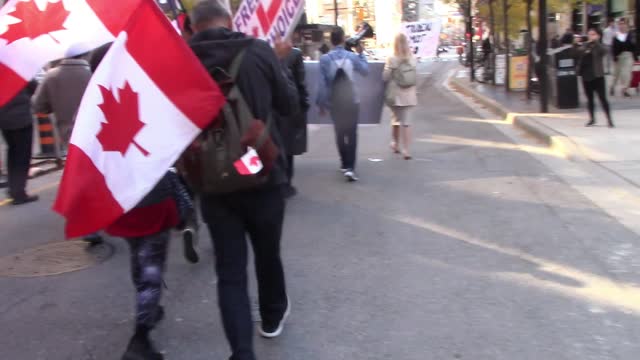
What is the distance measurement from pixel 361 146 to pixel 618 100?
7145 millimetres

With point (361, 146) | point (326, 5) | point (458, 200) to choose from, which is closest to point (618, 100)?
point (361, 146)

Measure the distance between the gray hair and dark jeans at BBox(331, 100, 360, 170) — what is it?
5197 mm

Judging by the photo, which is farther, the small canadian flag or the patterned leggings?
the patterned leggings

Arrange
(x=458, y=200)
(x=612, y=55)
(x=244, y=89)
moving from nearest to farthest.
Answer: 1. (x=244, y=89)
2. (x=458, y=200)
3. (x=612, y=55)

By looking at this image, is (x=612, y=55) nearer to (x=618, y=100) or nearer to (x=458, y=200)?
(x=618, y=100)

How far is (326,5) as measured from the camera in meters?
85.2

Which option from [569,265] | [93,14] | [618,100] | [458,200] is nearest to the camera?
[93,14]

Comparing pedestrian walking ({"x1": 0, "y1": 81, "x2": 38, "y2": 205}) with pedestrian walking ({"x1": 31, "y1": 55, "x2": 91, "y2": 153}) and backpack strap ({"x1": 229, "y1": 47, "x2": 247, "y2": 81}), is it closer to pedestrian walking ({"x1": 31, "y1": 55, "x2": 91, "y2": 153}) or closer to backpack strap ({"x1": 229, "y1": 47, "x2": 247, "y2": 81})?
pedestrian walking ({"x1": 31, "y1": 55, "x2": 91, "y2": 153})

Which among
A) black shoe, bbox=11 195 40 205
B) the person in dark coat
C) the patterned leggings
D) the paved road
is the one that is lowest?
the paved road

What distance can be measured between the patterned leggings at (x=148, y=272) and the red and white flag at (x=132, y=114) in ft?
2.53

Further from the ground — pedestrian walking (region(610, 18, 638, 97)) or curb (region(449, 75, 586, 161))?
pedestrian walking (region(610, 18, 638, 97))

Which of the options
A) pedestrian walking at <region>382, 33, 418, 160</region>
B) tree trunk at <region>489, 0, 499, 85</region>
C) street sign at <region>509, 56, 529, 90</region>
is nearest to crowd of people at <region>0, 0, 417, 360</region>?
pedestrian walking at <region>382, 33, 418, 160</region>

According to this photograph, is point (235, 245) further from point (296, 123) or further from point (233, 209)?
point (296, 123)

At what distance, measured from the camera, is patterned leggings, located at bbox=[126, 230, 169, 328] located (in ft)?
12.4
